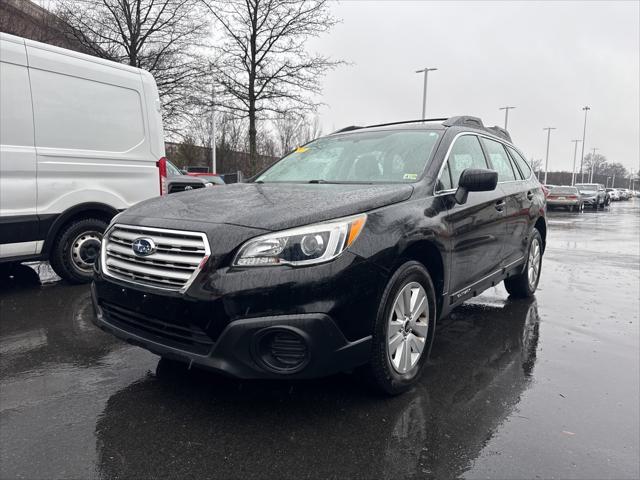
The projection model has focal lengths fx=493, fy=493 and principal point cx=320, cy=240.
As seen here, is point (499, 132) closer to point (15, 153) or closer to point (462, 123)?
point (462, 123)

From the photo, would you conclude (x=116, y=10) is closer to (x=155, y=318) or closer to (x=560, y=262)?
(x=560, y=262)

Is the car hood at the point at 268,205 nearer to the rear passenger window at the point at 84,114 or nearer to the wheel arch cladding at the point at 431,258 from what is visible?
the wheel arch cladding at the point at 431,258

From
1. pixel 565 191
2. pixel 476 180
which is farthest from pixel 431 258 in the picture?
pixel 565 191

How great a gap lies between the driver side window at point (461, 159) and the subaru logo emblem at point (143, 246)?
6.18 feet

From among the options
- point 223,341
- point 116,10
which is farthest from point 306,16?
point 223,341

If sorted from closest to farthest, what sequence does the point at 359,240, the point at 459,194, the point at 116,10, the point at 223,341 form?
the point at 223,341, the point at 359,240, the point at 459,194, the point at 116,10

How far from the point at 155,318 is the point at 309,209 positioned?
0.99m

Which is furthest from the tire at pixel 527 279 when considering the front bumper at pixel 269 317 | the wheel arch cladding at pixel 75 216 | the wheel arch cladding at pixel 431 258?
the wheel arch cladding at pixel 75 216

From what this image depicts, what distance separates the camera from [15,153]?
4738mm

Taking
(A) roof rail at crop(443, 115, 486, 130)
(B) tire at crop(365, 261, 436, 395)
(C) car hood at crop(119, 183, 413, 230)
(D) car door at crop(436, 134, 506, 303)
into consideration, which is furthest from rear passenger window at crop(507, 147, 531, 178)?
(B) tire at crop(365, 261, 436, 395)

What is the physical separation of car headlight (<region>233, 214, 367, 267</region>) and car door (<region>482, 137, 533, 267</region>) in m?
2.47

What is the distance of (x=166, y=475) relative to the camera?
2.17 meters

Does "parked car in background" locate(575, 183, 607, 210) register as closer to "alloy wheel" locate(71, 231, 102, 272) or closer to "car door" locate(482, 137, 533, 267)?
"car door" locate(482, 137, 533, 267)

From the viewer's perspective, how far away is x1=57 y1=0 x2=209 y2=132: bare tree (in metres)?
17.8
